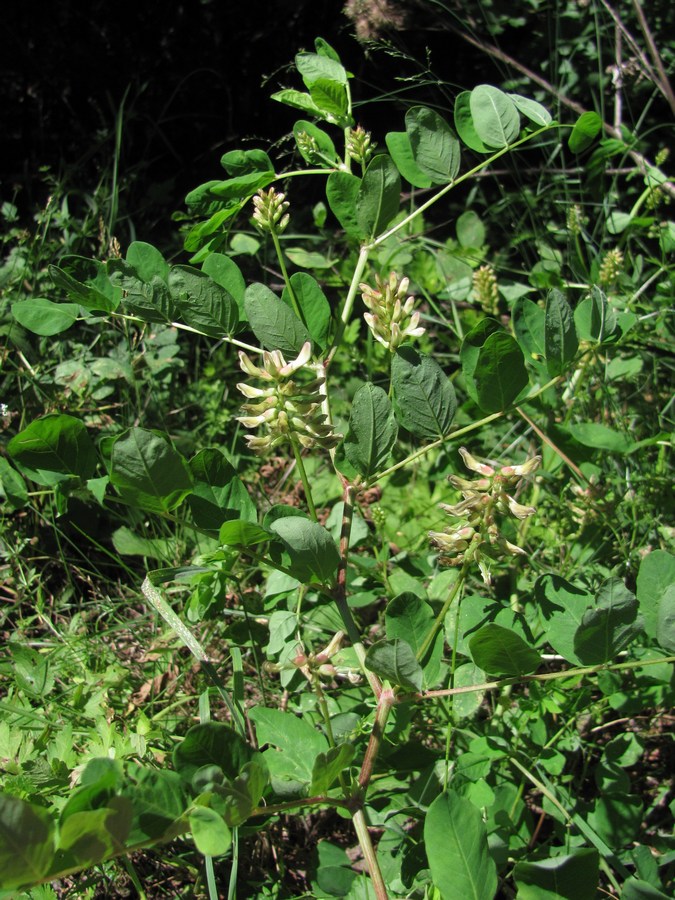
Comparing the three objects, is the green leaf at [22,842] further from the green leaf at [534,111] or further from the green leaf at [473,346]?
the green leaf at [534,111]

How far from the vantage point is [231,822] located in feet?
2.60

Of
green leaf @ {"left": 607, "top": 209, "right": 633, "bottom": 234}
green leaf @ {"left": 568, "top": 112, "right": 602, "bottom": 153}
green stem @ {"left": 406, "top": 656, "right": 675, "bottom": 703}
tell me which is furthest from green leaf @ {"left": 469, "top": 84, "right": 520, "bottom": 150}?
green leaf @ {"left": 607, "top": 209, "right": 633, "bottom": 234}

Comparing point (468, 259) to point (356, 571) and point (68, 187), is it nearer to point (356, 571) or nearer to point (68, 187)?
point (356, 571)

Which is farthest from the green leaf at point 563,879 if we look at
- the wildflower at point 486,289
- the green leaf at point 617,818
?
the wildflower at point 486,289

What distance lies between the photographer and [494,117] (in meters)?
1.23

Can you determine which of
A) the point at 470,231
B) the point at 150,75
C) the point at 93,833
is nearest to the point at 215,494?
the point at 93,833

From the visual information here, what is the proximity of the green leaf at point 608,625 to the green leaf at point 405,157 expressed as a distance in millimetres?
729

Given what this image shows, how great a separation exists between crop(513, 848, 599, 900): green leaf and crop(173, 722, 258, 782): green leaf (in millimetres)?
310

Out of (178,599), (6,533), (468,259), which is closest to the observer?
(178,599)

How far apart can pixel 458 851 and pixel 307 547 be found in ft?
1.21

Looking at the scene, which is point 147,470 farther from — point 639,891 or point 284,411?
point 639,891

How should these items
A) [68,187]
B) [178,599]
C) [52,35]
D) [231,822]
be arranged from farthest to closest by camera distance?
1. [52,35]
2. [68,187]
3. [178,599]
4. [231,822]

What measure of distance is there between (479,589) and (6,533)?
1.07m

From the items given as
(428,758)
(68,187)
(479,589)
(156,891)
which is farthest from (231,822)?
(68,187)
